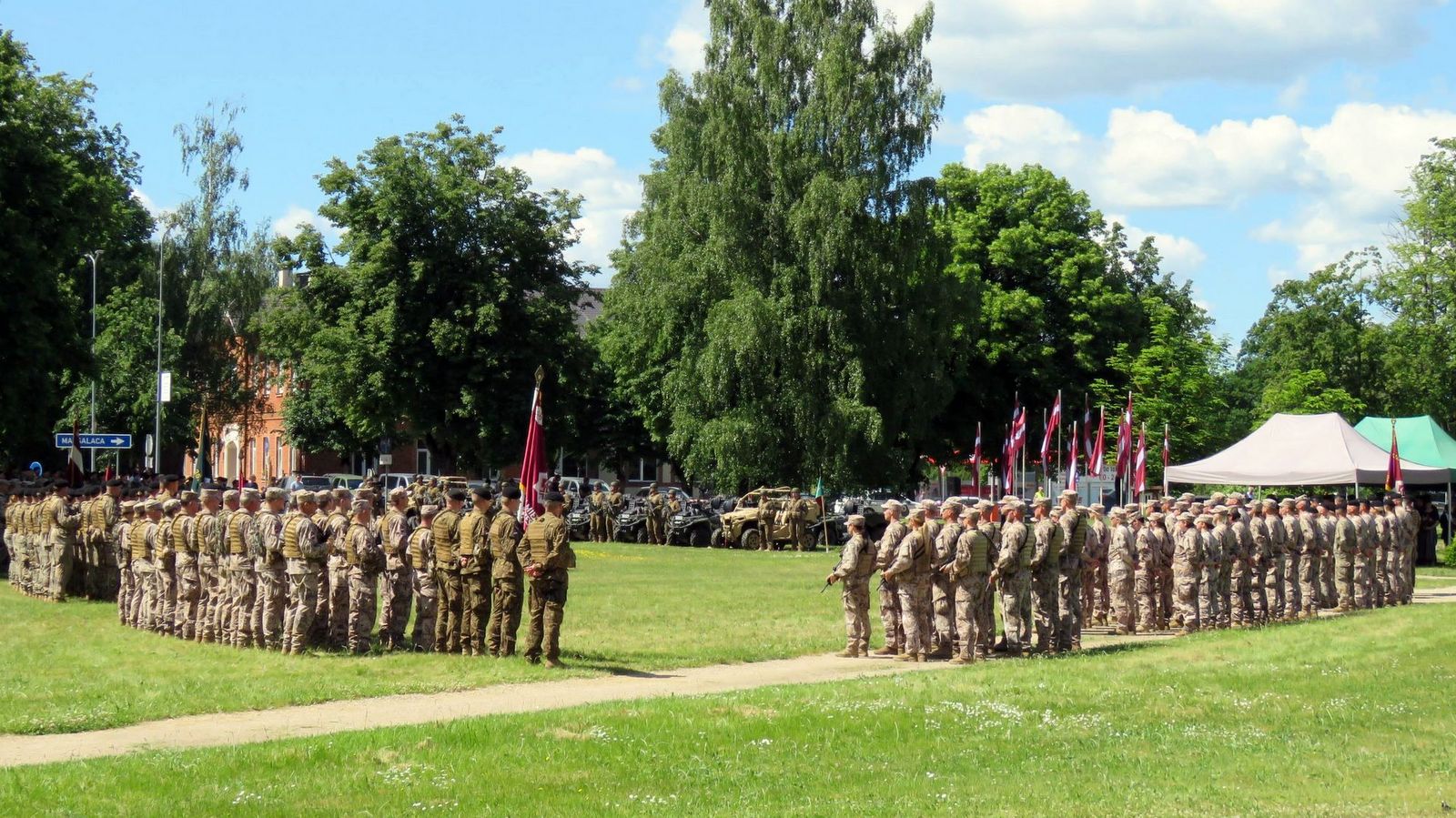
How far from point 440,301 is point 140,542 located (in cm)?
3336

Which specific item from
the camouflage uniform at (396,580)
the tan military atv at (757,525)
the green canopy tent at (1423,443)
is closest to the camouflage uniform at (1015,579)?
the camouflage uniform at (396,580)

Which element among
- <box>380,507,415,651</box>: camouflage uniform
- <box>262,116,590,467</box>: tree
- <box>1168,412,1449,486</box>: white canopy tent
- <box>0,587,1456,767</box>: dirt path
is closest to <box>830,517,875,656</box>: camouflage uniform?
<box>0,587,1456,767</box>: dirt path

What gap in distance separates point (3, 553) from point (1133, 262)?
1891 inches

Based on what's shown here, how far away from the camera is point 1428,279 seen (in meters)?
57.8

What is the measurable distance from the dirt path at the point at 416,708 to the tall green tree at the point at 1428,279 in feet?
152

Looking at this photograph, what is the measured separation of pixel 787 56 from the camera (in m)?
46.2

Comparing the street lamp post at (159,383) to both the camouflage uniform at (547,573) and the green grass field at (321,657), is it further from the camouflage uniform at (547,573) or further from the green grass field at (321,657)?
the camouflage uniform at (547,573)

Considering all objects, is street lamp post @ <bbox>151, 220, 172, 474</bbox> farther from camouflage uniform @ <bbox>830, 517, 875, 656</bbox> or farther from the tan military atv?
camouflage uniform @ <bbox>830, 517, 875, 656</bbox>

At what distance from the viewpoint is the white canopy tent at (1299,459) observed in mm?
34812

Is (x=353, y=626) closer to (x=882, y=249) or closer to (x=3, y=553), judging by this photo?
(x=3, y=553)

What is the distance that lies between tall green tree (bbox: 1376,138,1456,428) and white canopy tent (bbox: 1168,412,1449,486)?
21.8m

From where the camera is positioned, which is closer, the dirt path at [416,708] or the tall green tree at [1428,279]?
the dirt path at [416,708]

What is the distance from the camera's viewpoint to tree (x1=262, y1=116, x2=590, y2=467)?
169 ft

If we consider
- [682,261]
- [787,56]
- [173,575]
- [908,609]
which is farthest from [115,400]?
[908,609]
